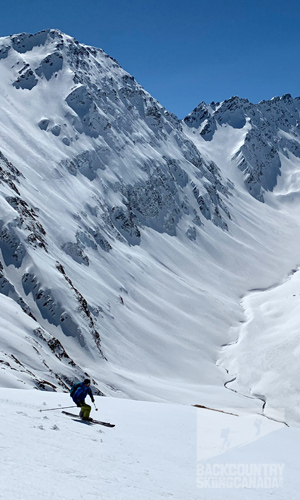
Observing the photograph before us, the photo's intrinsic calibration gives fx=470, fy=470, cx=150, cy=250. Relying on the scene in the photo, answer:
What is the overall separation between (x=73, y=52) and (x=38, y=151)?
68.0 meters

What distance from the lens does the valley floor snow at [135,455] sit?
11570mm

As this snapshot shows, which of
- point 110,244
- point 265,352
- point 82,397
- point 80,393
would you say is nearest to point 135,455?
point 82,397

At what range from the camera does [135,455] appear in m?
15.6

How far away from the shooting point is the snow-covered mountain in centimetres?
6862

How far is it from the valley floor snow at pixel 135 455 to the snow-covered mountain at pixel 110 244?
8.74 meters

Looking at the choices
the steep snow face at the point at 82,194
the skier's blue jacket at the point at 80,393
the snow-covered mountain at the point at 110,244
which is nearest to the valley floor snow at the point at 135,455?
the skier's blue jacket at the point at 80,393

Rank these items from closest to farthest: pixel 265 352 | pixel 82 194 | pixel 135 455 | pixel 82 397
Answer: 1. pixel 135 455
2. pixel 82 397
3. pixel 265 352
4. pixel 82 194

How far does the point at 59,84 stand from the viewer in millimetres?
156250

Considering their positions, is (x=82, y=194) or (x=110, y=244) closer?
(x=110, y=244)

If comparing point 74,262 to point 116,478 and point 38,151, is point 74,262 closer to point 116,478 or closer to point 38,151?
point 38,151

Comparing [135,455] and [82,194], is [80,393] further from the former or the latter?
[82,194]

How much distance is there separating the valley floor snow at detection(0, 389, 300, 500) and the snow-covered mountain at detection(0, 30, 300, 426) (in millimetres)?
8745

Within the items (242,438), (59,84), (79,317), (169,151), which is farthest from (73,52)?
(242,438)

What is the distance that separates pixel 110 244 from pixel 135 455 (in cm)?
10178
